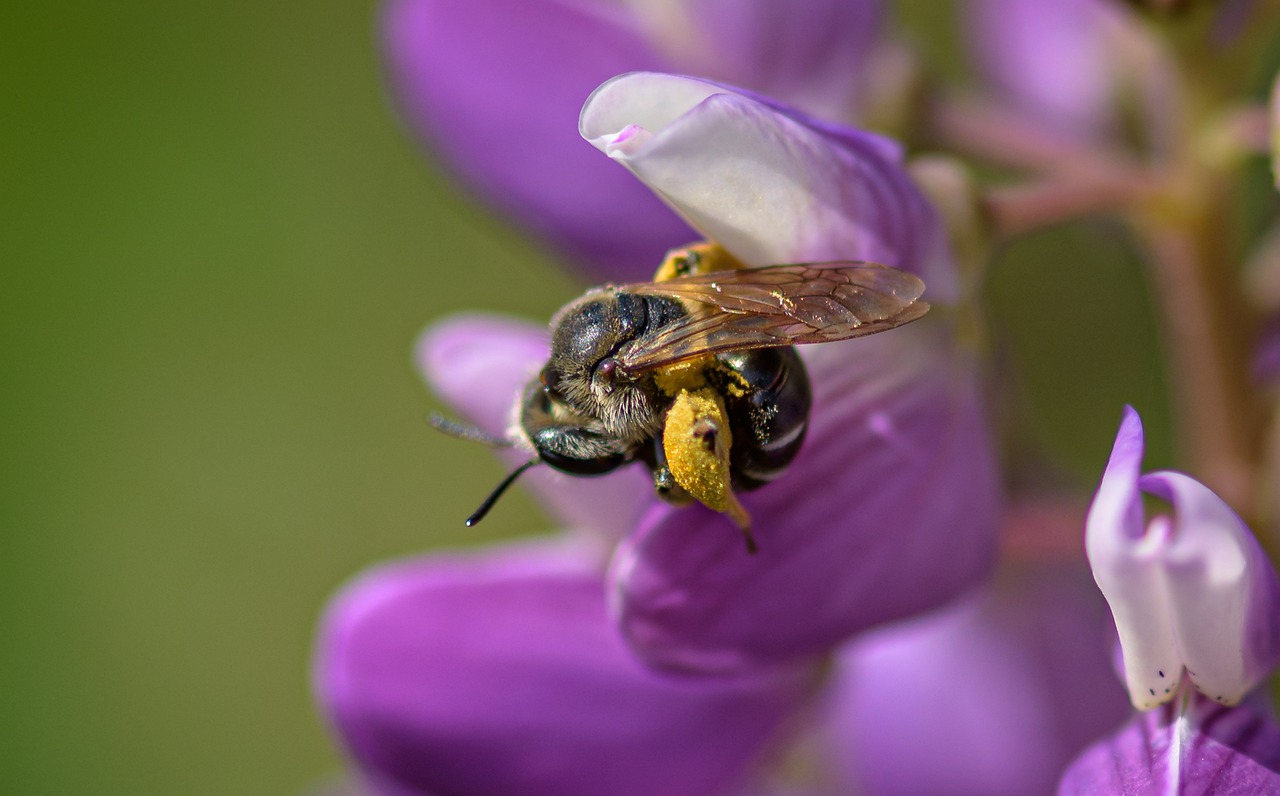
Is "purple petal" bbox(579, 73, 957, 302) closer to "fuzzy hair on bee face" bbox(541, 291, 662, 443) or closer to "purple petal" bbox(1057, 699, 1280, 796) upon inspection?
"fuzzy hair on bee face" bbox(541, 291, 662, 443)

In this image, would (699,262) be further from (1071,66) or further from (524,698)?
(1071,66)

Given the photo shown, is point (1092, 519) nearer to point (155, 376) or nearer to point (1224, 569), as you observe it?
point (1224, 569)

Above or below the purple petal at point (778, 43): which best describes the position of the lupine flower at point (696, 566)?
below

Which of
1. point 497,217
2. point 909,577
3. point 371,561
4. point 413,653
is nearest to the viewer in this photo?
point 909,577

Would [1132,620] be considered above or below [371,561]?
above

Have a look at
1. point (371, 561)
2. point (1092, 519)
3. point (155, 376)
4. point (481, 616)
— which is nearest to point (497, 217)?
point (481, 616)

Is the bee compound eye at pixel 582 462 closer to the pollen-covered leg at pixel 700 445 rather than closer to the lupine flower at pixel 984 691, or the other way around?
the pollen-covered leg at pixel 700 445

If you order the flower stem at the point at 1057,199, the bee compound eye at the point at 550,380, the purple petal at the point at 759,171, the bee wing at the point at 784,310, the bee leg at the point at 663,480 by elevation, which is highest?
the purple petal at the point at 759,171

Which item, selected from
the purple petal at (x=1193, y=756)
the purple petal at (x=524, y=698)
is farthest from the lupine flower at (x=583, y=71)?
the purple petal at (x=1193, y=756)
